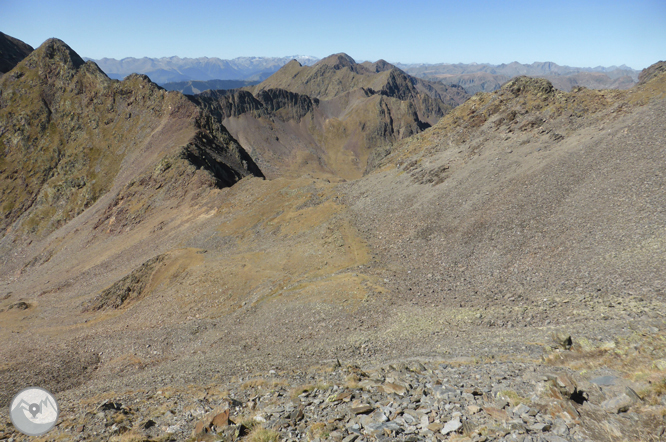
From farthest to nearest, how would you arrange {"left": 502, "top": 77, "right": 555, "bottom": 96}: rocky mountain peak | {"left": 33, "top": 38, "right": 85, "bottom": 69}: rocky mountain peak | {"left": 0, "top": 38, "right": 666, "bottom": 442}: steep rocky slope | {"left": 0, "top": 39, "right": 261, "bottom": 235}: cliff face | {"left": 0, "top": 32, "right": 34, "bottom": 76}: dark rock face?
{"left": 0, "top": 32, "right": 34, "bottom": 76}: dark rock face
{"left": 33, "top": 38, "right": 85, "bottom": 69}: rocky mountain peak
{"left": 0, "top": 39, "right": 261, "bottom": 235}: cliff face
{"left": 502, "top": 77, "right": 555, "bottom": 96}: rocky mountain peak
{"left": 0, "top": 38, "right": 666, "bottom": 442}: steep rocky slope

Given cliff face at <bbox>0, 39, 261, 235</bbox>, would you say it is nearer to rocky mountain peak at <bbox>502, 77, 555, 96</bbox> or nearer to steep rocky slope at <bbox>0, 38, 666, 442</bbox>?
steep rocky slope at <bbox>0, 38, 666, 442</bbox>

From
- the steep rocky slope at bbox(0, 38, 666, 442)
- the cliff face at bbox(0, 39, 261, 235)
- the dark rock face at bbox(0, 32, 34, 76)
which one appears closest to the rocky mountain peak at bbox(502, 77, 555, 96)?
the steep rocky slope at bbox(0, 38, 666, 442)

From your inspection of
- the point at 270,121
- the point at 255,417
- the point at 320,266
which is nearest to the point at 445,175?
the point at 320,266

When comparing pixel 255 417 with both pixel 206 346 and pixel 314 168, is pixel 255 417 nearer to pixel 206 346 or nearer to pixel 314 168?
pixel 206 346

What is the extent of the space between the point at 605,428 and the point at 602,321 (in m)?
10.3

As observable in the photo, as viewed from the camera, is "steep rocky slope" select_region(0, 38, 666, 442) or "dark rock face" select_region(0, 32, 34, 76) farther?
"dark rock face" select_region(0, 32, 34, 76)

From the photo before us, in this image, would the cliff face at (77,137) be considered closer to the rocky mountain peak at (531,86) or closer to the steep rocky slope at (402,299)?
the steep rocky slope at (402,299)

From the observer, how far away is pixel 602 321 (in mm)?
18312

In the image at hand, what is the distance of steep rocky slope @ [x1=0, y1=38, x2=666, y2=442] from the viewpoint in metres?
13.0

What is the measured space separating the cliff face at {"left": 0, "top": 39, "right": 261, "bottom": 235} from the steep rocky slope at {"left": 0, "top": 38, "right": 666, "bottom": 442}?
25.2m

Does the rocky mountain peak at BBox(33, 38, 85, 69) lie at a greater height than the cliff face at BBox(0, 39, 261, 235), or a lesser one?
greater

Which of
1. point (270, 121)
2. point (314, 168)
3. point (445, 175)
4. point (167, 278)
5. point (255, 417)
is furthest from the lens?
point (270, 121)

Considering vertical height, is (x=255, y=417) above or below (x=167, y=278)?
above

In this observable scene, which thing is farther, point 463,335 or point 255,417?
point 463,335
